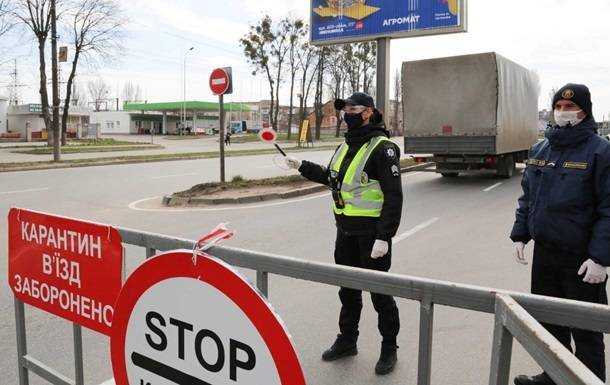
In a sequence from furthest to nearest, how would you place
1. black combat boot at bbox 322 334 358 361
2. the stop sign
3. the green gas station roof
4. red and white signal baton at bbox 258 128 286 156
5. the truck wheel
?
1. the green gas station roof
2. the truck wheel
3. the stop sign
4. red and white signal baton at bbox 258 128 286 156
5. black combat boot at bbox 322 334 358 361

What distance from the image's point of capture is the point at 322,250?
7.21 m

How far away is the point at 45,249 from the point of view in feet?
8.77

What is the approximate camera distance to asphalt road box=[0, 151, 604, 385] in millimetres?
3723

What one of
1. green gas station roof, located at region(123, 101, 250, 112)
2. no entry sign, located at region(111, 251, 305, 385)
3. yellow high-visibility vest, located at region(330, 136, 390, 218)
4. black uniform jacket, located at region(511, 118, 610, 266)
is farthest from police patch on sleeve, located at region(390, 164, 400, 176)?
green gas station roof, located at region(123, 101, 250, 112)

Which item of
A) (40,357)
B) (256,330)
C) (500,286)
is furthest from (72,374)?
(500,286)

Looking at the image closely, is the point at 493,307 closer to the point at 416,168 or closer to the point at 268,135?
the point at 268,135

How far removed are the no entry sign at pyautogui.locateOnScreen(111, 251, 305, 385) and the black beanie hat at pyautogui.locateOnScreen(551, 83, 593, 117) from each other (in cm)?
245

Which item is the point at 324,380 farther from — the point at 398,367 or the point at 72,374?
the point at 72,374

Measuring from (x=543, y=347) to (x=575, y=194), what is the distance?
2.24m

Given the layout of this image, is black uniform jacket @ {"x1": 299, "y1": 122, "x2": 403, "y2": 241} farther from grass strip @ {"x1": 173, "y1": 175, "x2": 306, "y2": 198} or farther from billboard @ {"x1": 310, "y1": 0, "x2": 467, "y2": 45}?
billboard @ {"x1": 310, "y1": 0, "x2": 467, "y2": 45}

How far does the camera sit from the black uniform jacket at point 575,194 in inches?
121

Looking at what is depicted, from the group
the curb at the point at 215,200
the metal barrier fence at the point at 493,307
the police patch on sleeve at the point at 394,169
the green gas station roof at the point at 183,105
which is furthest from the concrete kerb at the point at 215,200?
the green gas station roof at the point at 183,105

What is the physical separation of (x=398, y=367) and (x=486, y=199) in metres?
9.27

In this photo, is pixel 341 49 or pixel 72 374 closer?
pixel 72 374
